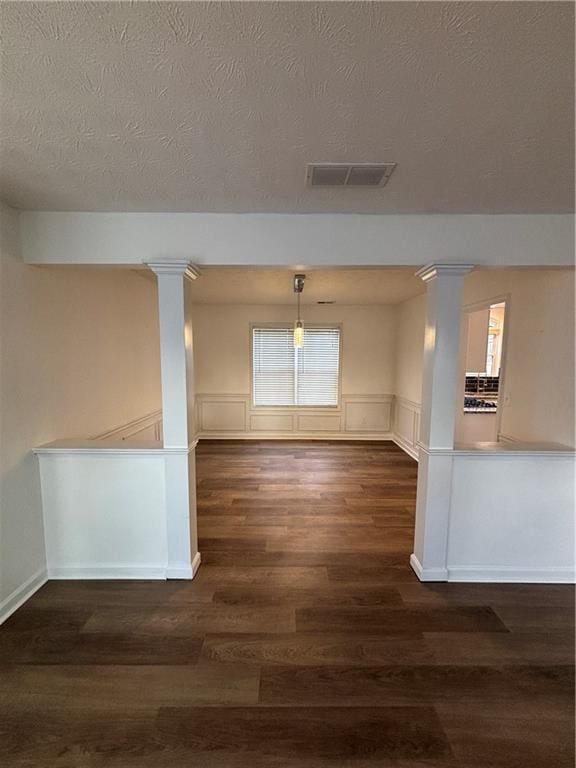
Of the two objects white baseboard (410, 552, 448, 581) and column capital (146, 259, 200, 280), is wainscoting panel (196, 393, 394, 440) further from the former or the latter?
column capital (146, 259, 200, 280)

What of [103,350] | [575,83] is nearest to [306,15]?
[575,83]

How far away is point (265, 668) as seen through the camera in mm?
1646

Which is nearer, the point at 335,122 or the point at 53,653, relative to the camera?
the point at 335,122

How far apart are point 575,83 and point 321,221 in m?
1.28

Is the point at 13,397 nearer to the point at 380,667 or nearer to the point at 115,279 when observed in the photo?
the point at 115,279

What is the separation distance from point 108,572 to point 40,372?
4.89ft

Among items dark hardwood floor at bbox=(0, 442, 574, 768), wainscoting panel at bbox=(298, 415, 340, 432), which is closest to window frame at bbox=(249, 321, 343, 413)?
wainscoting panel at bbox=(298, 415, 340, 432)

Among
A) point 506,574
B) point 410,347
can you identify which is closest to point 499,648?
point 506,574

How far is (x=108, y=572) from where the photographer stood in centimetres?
233

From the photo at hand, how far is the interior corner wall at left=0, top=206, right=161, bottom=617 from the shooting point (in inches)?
78.5

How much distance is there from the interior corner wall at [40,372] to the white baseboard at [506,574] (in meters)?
2.92

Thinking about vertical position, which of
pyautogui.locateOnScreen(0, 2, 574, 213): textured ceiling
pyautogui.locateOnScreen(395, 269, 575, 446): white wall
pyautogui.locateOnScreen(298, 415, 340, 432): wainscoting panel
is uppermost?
pyautogui.locateOnScreen(0, 2, 574, 213): textured ceiling

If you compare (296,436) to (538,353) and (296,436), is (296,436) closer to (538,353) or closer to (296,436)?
(296,436)

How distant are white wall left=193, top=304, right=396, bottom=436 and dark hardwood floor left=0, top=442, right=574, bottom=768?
3435mm
